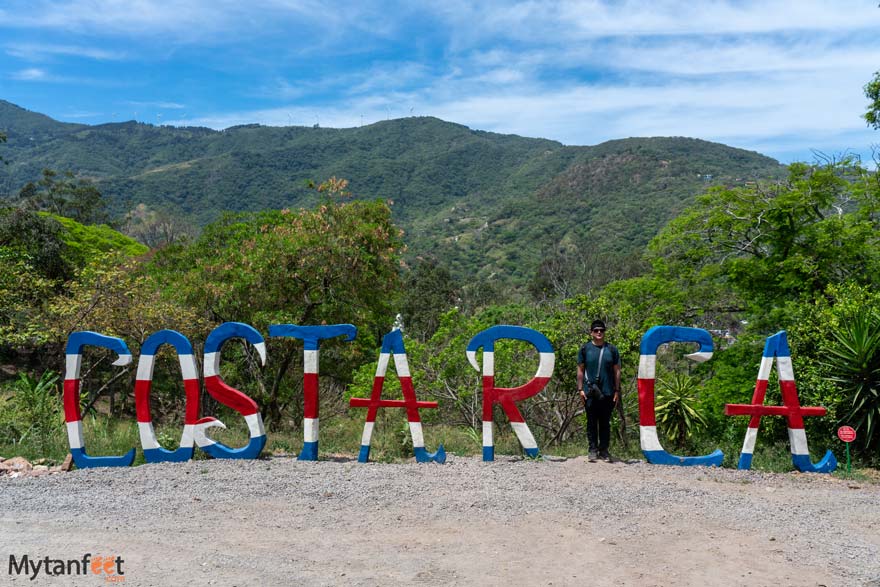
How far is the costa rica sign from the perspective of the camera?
870cm

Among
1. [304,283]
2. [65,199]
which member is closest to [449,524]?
[304,283]

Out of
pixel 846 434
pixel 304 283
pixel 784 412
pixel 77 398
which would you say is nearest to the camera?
pixel 846 434

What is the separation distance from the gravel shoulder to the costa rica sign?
0.37m

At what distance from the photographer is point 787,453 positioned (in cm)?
1020

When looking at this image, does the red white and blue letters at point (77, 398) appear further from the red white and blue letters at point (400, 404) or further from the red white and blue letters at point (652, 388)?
the red white and blue letters at point (652, 388)

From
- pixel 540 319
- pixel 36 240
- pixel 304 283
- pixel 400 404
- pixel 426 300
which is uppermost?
pixel 36 240

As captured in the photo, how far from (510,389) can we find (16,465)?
6.64 meters

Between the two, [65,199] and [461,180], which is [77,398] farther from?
[461,180]

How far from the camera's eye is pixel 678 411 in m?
10.6

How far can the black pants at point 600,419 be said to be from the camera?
8.62 meters

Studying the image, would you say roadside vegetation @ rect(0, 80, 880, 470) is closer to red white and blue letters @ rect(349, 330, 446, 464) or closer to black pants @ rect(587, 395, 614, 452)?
red white and blue letters @ rect(349, 330, 446, 464)

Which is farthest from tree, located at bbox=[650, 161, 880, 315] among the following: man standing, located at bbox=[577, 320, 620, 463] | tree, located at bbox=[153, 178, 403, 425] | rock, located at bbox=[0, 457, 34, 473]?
rock, located at bbox=[0, 457, 34, 473]

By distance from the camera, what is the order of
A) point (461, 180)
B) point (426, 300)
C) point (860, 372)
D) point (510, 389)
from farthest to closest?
point (461, 180), point (426, 300), point (860, 372), point (510, 389)

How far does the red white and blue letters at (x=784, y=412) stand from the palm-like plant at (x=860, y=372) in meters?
0.80
